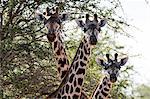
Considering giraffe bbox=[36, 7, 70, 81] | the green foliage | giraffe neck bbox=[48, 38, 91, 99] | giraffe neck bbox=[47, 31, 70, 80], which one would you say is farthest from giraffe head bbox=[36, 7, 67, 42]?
the green foliage

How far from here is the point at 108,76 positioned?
8.85m

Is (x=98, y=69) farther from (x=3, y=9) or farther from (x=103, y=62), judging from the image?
(x=3, y=9)

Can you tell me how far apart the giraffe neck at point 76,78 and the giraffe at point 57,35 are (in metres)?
0.22

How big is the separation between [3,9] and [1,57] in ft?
2.93

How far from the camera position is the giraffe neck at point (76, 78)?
305 inches

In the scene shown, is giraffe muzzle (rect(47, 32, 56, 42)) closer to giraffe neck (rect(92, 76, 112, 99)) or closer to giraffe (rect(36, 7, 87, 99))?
giraffe (rect(36, 7, 87, 99))

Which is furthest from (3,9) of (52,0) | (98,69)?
(98,69)

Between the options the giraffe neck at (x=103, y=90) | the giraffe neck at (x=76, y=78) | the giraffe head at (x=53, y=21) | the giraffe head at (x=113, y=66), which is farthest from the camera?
the giraffe neck at (x=103, y=90)

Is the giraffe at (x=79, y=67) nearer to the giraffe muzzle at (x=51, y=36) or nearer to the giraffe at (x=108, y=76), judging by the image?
the giraffe muzzle at (x=51, y=36)

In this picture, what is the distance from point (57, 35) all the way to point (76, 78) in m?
0.66

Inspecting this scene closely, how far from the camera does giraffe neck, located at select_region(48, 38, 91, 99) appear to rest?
7746 millimetres

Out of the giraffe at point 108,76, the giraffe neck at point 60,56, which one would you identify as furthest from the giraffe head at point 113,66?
the giraffe neck at point 60,56

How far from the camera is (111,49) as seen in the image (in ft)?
34.6

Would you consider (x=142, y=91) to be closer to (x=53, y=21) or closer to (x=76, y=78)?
(x=76, y=78)
